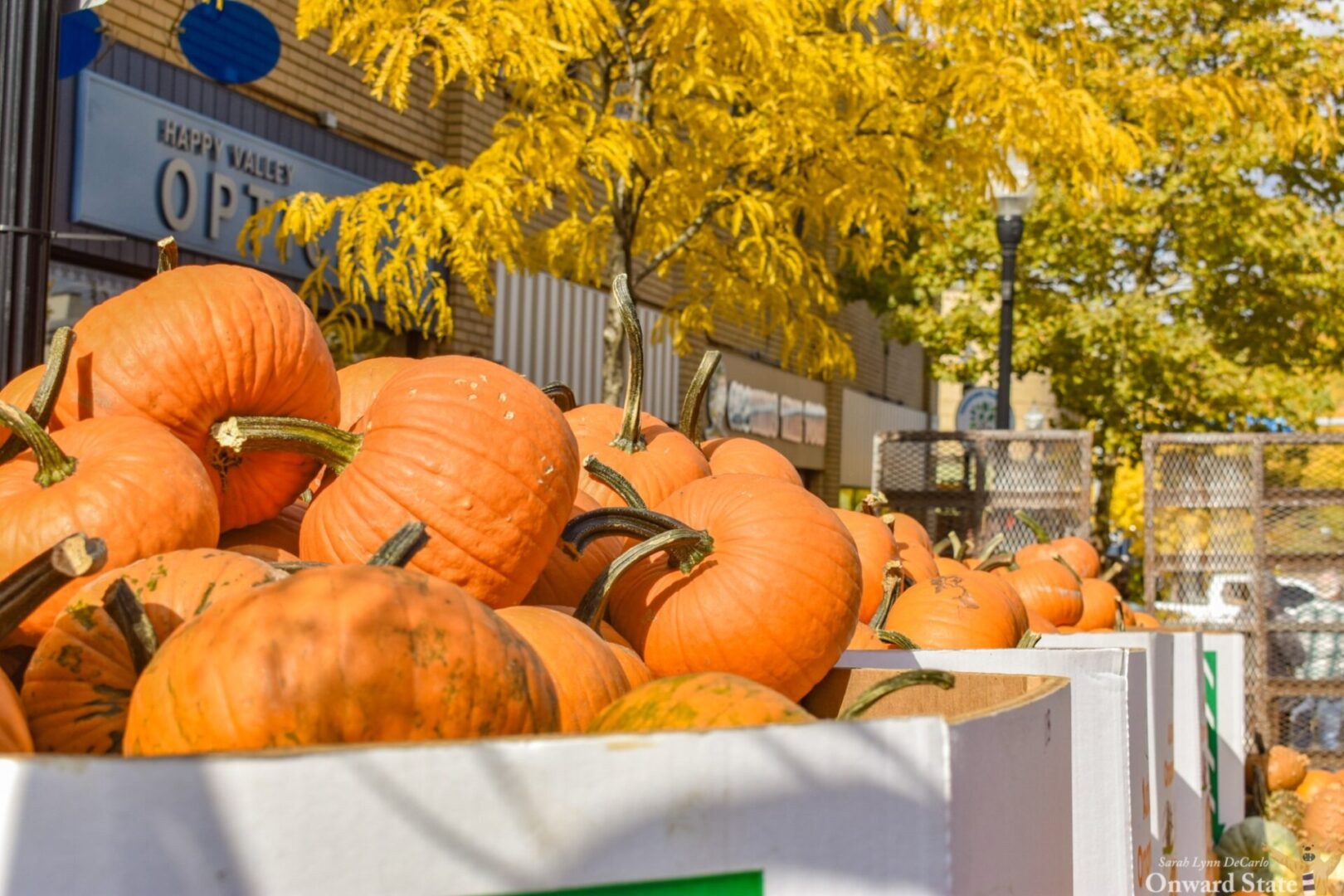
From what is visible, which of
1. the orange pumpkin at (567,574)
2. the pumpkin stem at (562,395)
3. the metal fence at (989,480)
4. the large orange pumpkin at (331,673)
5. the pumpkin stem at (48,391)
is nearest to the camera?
the large orange pumpkin at (331,673)

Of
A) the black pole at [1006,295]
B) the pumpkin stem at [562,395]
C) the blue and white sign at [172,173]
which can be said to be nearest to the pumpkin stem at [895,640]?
the pumpkin stem at [562,395]

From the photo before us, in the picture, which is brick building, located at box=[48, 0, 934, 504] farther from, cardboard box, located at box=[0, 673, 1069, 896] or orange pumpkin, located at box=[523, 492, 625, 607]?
cardboard box, located at box=[0, 673, 1069, 896]

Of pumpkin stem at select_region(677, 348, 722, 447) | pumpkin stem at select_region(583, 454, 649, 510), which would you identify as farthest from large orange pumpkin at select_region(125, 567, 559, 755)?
pumpkin stem at select_region(677, 348, 722, 447)

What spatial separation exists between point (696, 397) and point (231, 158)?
18.1 ft

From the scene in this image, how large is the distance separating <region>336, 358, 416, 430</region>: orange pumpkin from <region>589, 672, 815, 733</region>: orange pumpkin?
4.12 ft

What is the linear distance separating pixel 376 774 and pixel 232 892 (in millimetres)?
118

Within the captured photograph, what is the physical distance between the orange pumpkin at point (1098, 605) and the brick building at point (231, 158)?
4.25 m

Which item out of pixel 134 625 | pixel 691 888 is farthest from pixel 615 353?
pixel 691 888

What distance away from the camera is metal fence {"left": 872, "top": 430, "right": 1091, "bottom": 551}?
8.83 m

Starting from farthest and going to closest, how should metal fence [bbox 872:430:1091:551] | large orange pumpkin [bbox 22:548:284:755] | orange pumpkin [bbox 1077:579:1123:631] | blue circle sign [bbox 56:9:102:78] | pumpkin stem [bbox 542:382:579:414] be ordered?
metal fence [bbox 872:430:1091:551] → blue circle sign [bbox 56:9:102:78] → orange pumpkin [bbox 1077:579:1123:631] → pumpkin stem [bbox 542:382:579:414] → large orange pumpkin [bbox 22:548:284:755]

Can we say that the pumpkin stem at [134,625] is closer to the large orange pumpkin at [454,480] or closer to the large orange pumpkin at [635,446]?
the large orange pumpkin at [454,480]

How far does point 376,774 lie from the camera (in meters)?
0.92

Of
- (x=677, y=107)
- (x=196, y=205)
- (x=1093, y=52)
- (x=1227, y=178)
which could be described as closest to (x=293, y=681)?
(x=677, y=107)

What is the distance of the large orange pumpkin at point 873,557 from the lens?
3357mm
